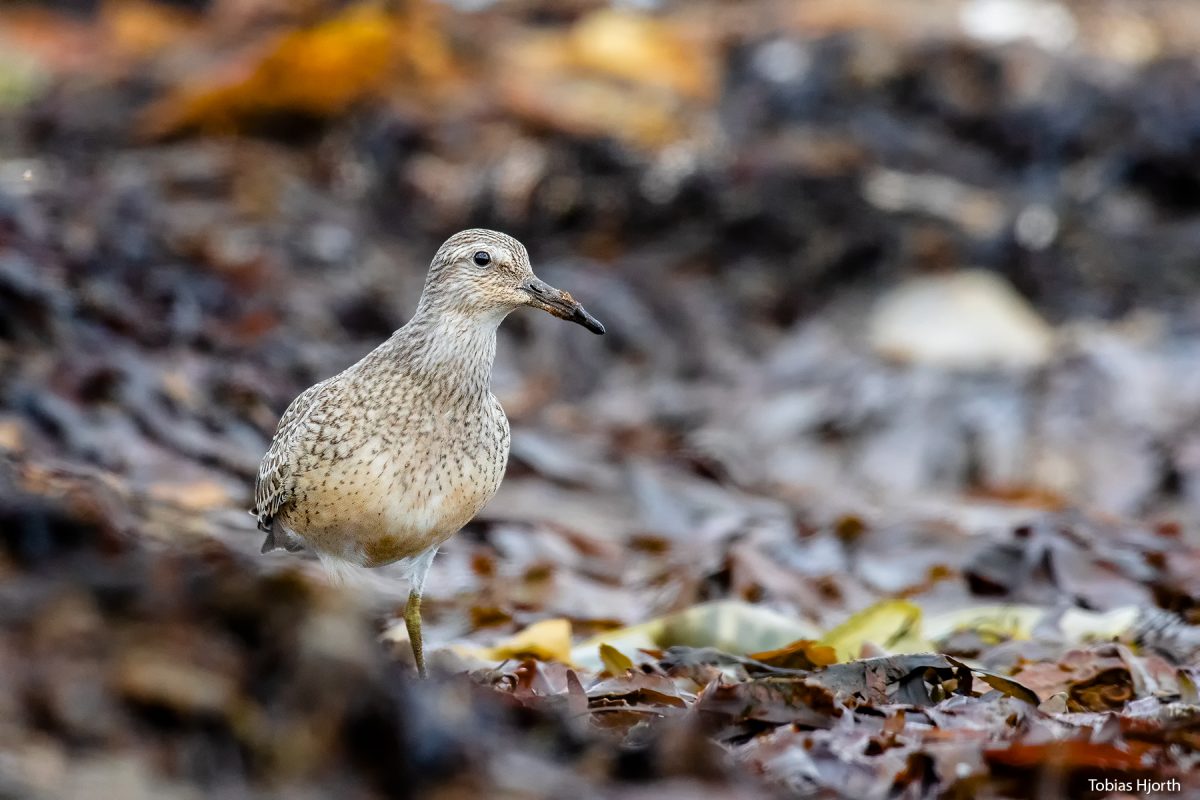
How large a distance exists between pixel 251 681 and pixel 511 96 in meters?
7.96

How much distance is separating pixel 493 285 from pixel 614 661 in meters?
1.05

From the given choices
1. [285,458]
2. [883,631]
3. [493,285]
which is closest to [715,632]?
[883,631]

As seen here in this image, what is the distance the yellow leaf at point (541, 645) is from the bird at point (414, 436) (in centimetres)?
23

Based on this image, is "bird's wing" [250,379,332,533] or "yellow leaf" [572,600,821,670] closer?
"bird's wing" [250,379,332,533]

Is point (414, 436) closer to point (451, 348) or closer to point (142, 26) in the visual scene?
point (451, 348)

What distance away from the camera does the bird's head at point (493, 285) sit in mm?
4051

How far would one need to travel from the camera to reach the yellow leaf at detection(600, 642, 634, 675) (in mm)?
3648

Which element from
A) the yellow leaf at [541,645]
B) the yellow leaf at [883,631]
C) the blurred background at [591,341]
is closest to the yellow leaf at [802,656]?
the blurred background at [591,341]

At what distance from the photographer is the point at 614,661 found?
3666 mm

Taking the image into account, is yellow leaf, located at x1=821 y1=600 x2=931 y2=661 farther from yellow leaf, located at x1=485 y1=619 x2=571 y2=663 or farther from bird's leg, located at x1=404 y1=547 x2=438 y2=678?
bird's leg, located at x1=404 y1=547 x2=438 y2=678

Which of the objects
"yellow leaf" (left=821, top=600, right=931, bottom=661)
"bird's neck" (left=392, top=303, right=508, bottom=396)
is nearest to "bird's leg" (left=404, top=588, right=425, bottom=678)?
"bird's neck" (left=392, top=303, right=508, bottom=396)

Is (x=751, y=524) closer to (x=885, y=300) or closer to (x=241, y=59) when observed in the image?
(x=885, y=300)

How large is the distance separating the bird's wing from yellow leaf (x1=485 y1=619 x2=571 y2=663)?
0.68m

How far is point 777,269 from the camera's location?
366 inches
